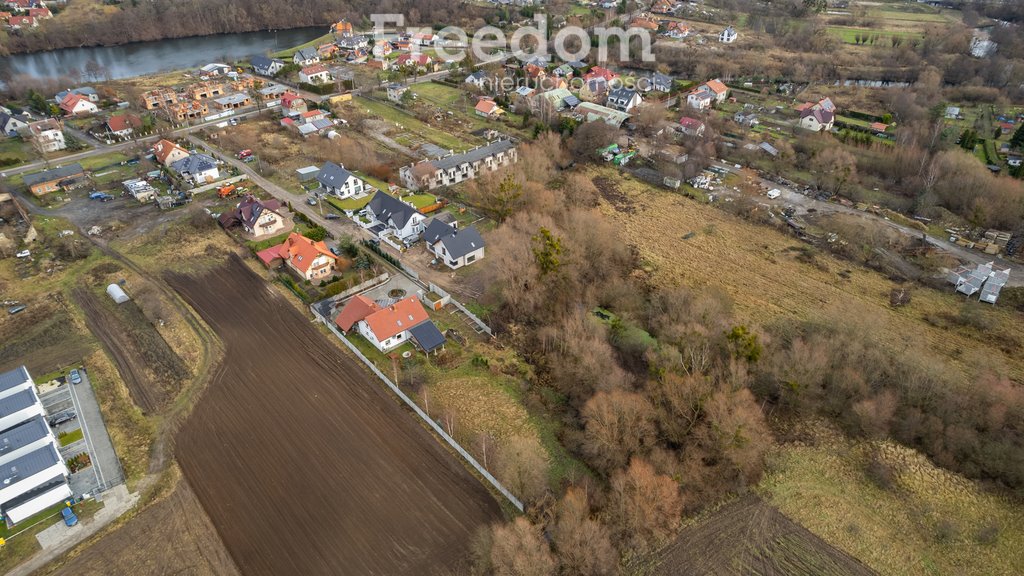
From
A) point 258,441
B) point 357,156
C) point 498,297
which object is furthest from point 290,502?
point 357,156

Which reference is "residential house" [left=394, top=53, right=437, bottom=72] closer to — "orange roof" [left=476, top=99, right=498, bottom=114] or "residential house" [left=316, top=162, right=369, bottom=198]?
"orange roof" [left=476, top=99, right=498, bottom=114]

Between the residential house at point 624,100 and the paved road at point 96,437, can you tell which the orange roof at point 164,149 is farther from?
the residential house at point 624,100

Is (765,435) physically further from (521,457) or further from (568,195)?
(568,195)

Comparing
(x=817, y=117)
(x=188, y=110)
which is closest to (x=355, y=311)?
(x=188, y=110)

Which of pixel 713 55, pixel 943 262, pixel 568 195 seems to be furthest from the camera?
pixel 713 55

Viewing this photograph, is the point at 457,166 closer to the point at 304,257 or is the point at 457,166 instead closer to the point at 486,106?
the point at 304,257

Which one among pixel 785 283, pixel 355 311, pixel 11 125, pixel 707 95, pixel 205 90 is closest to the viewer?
pixel 355 311

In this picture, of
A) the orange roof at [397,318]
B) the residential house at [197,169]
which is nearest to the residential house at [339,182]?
the residential house at [197,169]
